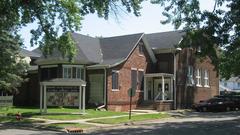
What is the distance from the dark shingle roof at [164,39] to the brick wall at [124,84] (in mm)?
2404

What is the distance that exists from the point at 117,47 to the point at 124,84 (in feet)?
13.2

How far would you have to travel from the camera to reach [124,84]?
4300 cm

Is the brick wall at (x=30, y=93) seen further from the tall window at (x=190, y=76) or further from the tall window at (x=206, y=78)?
the tall window at (x=206, y=78)

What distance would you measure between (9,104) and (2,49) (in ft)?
16.5

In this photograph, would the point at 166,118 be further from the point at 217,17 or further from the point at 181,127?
the point at 217,17

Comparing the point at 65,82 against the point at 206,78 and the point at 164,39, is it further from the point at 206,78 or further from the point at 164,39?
the point at 206,78

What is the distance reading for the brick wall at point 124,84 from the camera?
41312 mm

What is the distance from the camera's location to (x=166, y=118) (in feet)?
116

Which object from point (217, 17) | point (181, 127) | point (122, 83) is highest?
point (217, 17)

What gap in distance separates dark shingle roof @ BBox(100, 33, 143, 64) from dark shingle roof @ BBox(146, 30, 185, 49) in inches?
130

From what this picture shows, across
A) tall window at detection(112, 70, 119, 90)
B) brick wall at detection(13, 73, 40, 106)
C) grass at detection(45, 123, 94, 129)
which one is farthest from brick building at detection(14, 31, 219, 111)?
grass at detection(45, 123, 94, 129)

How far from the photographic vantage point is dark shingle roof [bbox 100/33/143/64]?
42756 millimetres

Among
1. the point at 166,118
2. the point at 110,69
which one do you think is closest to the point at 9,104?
the point at 110,69

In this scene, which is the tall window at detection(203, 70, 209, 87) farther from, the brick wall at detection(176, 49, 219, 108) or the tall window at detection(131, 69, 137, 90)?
the tall window at detection(131, 69, 137, 90)
